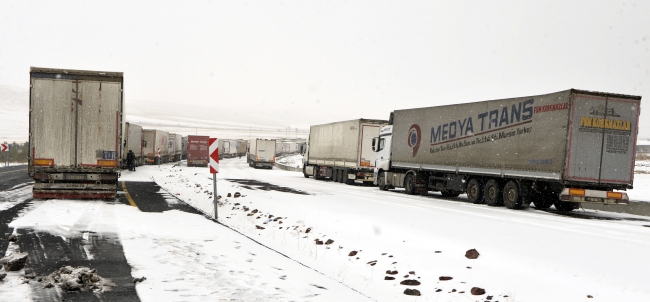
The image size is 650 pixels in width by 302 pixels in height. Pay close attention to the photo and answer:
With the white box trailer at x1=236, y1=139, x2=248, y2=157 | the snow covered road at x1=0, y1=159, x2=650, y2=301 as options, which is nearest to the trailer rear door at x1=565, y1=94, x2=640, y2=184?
the snow covered road at x1=0, y1=159, x2=650, y2=301

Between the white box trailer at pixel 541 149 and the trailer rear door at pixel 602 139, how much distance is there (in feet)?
0.10

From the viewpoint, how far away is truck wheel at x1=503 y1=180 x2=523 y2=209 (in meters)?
17.6

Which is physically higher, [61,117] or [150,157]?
[61,117]

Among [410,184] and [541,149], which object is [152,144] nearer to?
[410,184]

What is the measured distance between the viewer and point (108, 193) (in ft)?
53.0

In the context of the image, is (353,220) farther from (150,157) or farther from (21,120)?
(21,120)

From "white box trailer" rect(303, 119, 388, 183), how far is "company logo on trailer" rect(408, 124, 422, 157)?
5.75 metres

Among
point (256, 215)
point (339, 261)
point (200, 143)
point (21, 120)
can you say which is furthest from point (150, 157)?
point (21, 120)

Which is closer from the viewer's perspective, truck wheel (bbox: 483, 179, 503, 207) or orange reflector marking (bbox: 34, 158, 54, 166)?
orange reflector marking (bbox: 34, 158, 54, 166)

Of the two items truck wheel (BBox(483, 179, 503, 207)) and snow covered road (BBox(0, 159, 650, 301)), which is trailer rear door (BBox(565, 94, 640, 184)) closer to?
truck wheel (BBox(483, 179, 503, 207))

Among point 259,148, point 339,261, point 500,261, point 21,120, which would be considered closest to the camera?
point 500,261

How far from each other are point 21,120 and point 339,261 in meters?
183

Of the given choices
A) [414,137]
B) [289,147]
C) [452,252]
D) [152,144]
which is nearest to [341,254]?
[452,252]

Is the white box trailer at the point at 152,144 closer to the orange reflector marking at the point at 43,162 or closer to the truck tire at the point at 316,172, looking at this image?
the truck tire at the point at 316,172
